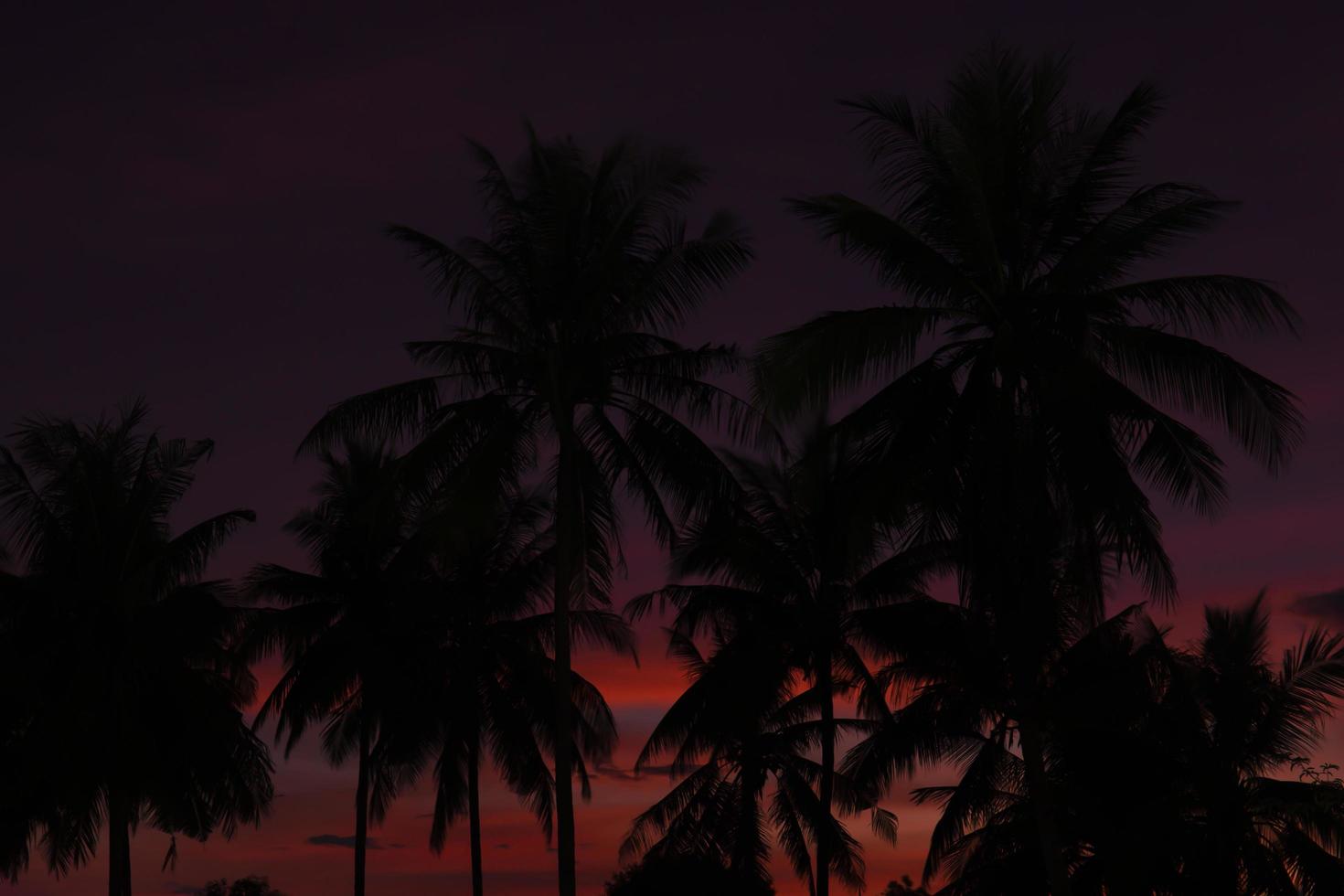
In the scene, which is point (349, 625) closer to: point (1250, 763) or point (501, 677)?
point (501, 677)

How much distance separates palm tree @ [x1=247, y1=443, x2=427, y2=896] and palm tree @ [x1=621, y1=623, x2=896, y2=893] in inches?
264

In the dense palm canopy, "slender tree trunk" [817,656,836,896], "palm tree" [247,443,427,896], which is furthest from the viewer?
"palm tree" [247,443,427,896]

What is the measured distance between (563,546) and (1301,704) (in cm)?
1330

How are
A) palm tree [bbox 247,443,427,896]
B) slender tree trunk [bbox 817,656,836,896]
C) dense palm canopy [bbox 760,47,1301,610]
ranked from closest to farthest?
dense palm canopy [bbox 760,47,1301,610]
slender tree trunk [bbox 817,656,836,896]
palm tree [bbox 247,443,427,896]

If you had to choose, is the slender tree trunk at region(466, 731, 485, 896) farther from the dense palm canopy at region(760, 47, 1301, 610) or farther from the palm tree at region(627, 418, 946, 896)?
the dense palm canopy at region(760, 47, 1301, 610)

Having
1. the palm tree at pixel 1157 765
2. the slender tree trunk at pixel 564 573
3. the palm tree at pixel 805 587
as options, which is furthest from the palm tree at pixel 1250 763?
the slender tree trunk at pixel 564 573

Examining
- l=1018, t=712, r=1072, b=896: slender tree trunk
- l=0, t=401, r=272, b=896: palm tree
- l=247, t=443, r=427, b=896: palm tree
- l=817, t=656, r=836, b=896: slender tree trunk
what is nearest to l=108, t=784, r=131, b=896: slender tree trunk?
l=0, t=401, r=272, b=896: palm tree

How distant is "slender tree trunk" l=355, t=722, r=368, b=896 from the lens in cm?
3400

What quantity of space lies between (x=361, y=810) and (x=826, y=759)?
12857mm

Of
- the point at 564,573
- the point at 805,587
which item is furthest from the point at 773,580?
the point at 564,573

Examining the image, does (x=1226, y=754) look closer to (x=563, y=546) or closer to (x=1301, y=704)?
(x=1301, y=704)

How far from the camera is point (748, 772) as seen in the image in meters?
30.2

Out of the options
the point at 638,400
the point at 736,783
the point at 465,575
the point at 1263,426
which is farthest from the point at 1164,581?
the point at 465,575

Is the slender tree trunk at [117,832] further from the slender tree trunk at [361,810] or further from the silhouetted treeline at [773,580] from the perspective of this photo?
the slender tree trunk at [361,810]
